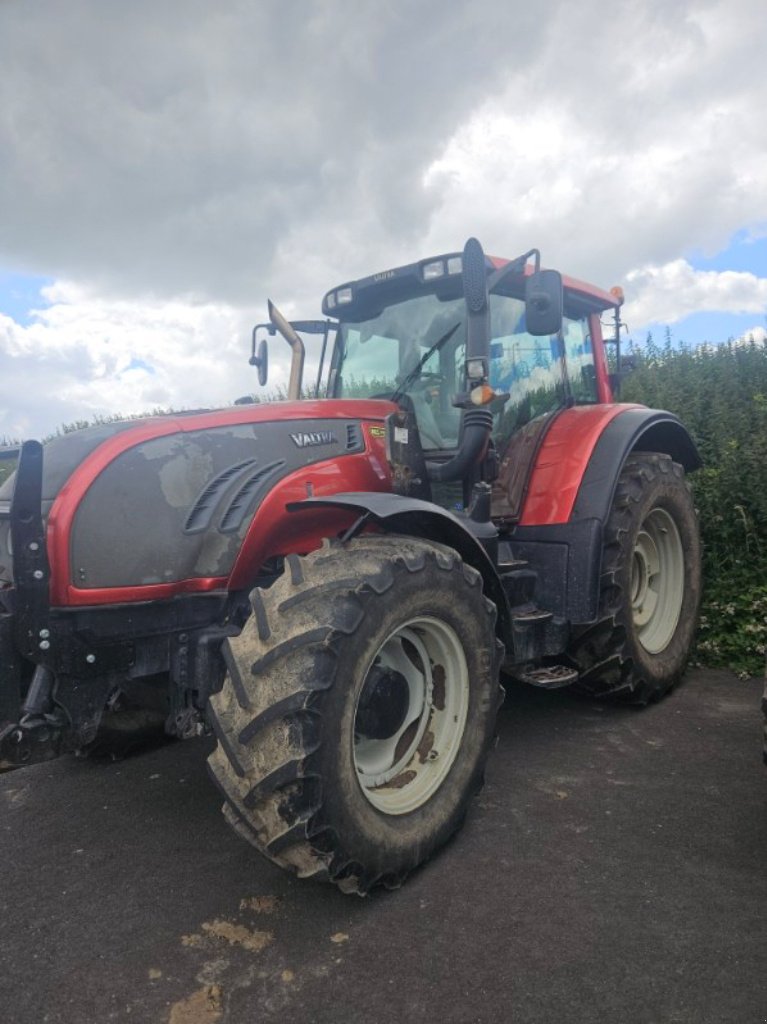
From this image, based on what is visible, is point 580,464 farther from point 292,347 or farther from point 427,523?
point 292,347

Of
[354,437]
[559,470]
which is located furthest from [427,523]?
[559,470]

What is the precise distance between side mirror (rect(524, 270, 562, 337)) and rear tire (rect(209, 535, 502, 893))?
1.14 m

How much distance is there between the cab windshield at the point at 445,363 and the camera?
12.4ft

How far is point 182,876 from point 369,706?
907mm

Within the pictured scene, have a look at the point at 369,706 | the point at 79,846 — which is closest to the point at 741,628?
the point at 369,706

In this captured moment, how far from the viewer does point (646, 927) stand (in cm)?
231

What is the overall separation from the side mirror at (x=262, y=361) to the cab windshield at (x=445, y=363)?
415mm

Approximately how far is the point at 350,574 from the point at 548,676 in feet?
5.15

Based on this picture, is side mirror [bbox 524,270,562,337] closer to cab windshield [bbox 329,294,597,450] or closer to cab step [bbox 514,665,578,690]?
cab windshield [bbox 329,294,597,450]

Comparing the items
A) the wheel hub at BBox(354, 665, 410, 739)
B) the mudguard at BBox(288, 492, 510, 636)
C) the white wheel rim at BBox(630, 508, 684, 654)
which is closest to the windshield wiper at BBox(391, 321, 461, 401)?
the mudguard at BBox(288, 492, 510, 636)

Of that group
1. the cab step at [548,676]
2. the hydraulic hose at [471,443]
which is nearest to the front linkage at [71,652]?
the hydraulic hose at [471,443]

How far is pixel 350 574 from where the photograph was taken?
2514 mm

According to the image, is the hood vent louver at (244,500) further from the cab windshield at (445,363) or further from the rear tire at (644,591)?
the rear tire at (644,591)

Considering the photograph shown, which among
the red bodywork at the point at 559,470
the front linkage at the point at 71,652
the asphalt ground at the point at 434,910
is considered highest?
the red bodywork at the point at 559,470
